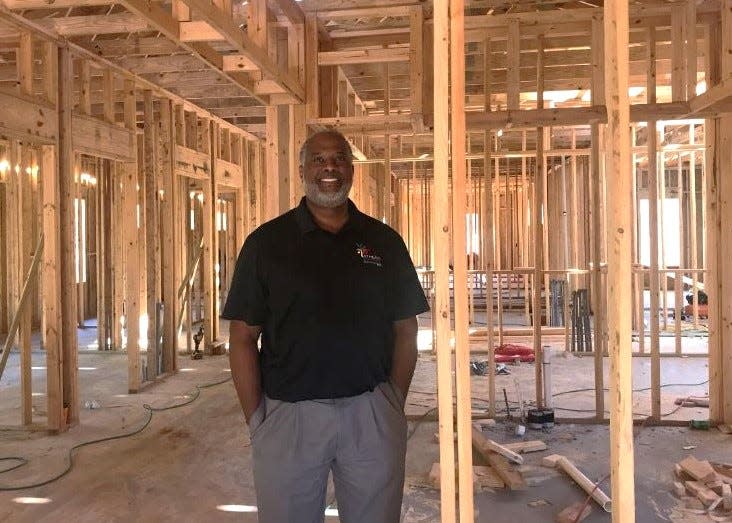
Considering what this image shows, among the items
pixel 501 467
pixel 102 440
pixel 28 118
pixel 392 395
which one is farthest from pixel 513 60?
pixel 102 440

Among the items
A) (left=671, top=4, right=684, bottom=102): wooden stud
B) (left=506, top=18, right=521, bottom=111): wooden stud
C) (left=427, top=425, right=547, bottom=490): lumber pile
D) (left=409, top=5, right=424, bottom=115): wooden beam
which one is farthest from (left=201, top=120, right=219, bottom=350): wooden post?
(left=671, top=4, right=684, bottom=102): wooden stud

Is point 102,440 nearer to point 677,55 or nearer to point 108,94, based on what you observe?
point 108,94

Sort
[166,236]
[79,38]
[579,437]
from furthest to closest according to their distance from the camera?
[166,236]
[79,38]
[579,437]

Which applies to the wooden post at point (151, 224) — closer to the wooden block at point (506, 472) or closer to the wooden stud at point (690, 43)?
the wooden block at point (506, 472)

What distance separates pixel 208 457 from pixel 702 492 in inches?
134

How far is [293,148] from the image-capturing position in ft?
17.8

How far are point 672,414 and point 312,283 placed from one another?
4917mm

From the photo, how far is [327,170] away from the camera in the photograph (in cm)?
225

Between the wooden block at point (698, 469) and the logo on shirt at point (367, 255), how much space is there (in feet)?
9.92

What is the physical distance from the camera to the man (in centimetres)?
206

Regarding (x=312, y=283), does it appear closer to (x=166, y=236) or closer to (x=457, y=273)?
(x=457, y=273)

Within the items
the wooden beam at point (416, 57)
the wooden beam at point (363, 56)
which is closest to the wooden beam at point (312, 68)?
the wooden beam at point (363, 56)

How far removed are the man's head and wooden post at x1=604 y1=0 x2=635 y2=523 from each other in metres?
1.08

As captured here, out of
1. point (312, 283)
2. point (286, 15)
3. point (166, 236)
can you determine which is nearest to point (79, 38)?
point (286, 15)
